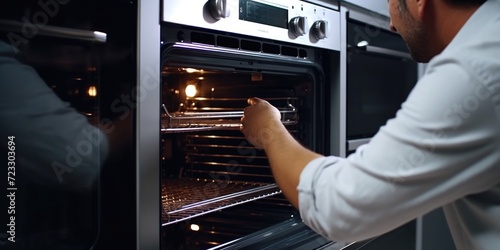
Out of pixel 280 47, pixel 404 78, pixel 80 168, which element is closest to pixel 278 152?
pixel 80 168

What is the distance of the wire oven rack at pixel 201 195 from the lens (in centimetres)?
104

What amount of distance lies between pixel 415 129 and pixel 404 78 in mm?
1297

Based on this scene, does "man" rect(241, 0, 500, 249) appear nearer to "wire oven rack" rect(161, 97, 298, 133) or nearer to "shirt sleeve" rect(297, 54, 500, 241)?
"shirt sleeve" rect(297, 54, 500, 241)

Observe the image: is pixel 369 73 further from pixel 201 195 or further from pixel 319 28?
pixel 201 195

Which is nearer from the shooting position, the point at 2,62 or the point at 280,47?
the point at 2,62

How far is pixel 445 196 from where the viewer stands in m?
0.65

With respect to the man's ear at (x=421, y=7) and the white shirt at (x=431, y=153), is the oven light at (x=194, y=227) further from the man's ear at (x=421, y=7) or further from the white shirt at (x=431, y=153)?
the man's ear at (x=421, y=7)

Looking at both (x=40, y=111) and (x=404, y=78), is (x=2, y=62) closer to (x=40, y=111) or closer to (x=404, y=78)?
(x=40, y=111)

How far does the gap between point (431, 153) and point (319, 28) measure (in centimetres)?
71

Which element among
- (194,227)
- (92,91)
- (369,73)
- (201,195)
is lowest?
(194,227)

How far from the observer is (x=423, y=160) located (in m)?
0.62

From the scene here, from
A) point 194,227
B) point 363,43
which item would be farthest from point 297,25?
point 194,227

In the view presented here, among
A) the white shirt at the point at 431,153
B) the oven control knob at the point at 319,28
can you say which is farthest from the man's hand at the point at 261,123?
the oven control knob at the point at 319,28

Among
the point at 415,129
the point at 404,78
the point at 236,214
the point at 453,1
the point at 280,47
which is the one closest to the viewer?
the point at 415,129
